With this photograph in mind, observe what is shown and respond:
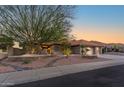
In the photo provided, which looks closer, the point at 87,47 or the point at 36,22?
the point at 36,22

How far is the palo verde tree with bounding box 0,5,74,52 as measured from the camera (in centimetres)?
2344

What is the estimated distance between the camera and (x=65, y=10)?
78.7 ft

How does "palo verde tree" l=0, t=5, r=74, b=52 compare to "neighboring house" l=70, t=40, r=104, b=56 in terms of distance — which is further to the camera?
"neighboring house" l=70, t=40, r=104, b=56

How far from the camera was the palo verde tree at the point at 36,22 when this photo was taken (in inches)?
923

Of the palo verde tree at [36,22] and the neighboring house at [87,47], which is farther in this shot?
the neighboring house at [87,47]

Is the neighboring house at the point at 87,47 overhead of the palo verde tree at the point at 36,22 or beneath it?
beneath

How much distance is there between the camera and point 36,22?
77.5ft

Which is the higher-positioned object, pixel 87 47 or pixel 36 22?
pixel 36 22

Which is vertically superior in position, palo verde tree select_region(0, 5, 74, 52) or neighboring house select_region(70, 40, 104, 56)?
palo verde tree select_region(0, 5, 74, 52)
